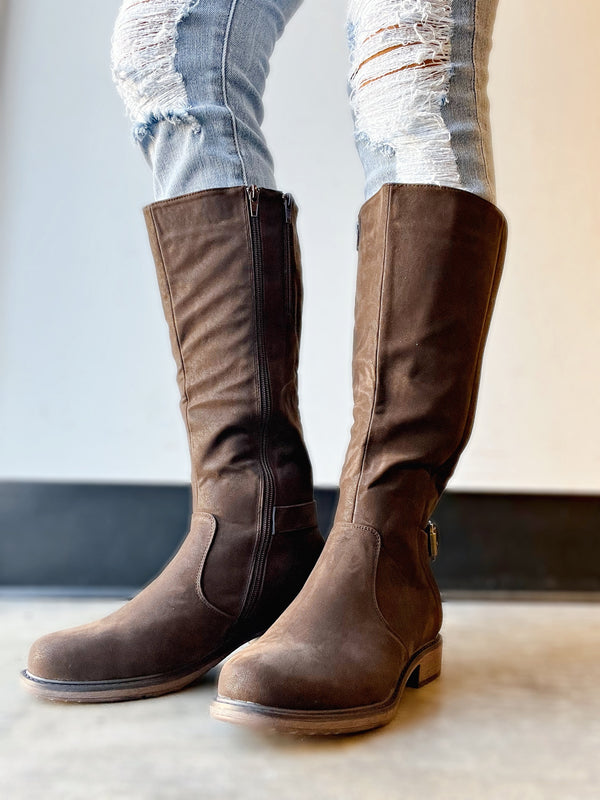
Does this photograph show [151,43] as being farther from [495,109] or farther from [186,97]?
[495,109]

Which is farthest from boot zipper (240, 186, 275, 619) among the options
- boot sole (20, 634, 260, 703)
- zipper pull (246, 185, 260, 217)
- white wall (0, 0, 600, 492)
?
white wall (0, 0, 600, 492)

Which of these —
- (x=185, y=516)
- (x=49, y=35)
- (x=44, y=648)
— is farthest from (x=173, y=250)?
(x=49, y=35)

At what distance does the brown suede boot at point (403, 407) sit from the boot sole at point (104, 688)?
0.43ft

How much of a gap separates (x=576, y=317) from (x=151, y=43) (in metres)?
1.02

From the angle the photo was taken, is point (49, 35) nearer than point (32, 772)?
No

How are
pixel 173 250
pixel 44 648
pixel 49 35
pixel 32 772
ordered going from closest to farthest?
1. pixel 32 772
2. pixel 44 648
3. pixel 173 250
4. pixel 49 35

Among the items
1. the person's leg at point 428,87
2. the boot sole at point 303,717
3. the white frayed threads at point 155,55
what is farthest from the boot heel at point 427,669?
the white frayed threads at point 155,55

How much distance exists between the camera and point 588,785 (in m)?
0.56

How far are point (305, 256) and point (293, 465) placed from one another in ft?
2.39

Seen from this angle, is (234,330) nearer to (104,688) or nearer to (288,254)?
(288,254)

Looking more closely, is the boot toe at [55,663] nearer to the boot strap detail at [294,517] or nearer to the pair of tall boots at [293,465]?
the pair of tall boots at [293,465]

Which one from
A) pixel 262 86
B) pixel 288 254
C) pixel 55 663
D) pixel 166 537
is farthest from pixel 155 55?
pixel 166 537

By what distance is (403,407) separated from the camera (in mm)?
740

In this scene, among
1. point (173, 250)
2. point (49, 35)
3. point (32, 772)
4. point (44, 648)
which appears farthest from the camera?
point (49, 35)
